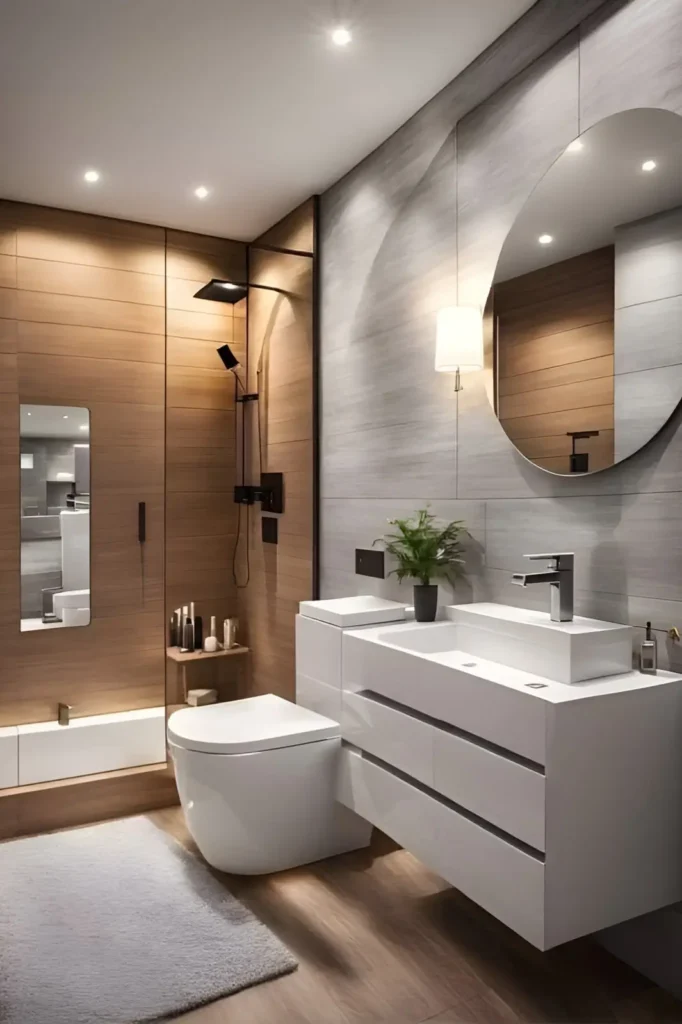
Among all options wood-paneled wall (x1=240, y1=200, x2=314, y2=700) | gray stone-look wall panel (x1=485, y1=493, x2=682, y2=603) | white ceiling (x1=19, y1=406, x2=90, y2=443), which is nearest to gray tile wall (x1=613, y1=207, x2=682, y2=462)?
gray stone-look wall panel (x1=485, y1=493, x2=682, y2=603)

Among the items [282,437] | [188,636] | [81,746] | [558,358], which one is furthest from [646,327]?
[81,746]

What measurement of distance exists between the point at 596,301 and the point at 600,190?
0.29 m

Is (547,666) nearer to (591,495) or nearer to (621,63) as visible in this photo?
(591,495)

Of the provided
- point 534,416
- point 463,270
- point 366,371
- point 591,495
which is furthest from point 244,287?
point 591,495

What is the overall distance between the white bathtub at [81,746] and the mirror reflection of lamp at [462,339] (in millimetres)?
2321

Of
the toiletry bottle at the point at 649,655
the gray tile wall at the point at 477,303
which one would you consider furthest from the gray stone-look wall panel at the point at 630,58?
the toiletry bottle at the point at 649,655

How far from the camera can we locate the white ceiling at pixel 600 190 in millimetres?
1907

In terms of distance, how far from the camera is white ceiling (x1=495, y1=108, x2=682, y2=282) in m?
1.91

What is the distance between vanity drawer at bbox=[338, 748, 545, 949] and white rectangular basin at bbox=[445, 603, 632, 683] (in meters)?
0.43

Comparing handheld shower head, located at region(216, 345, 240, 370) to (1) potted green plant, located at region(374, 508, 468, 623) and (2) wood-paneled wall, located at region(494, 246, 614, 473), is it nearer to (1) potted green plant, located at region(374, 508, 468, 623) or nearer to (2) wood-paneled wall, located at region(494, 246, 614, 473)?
(1) potted green plant, located at region(374, 508, 468, 623)

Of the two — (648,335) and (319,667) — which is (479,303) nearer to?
(648,335)

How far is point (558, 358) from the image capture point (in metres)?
2.21

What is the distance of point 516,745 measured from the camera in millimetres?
1765

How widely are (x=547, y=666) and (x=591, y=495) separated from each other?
19.2 inches
